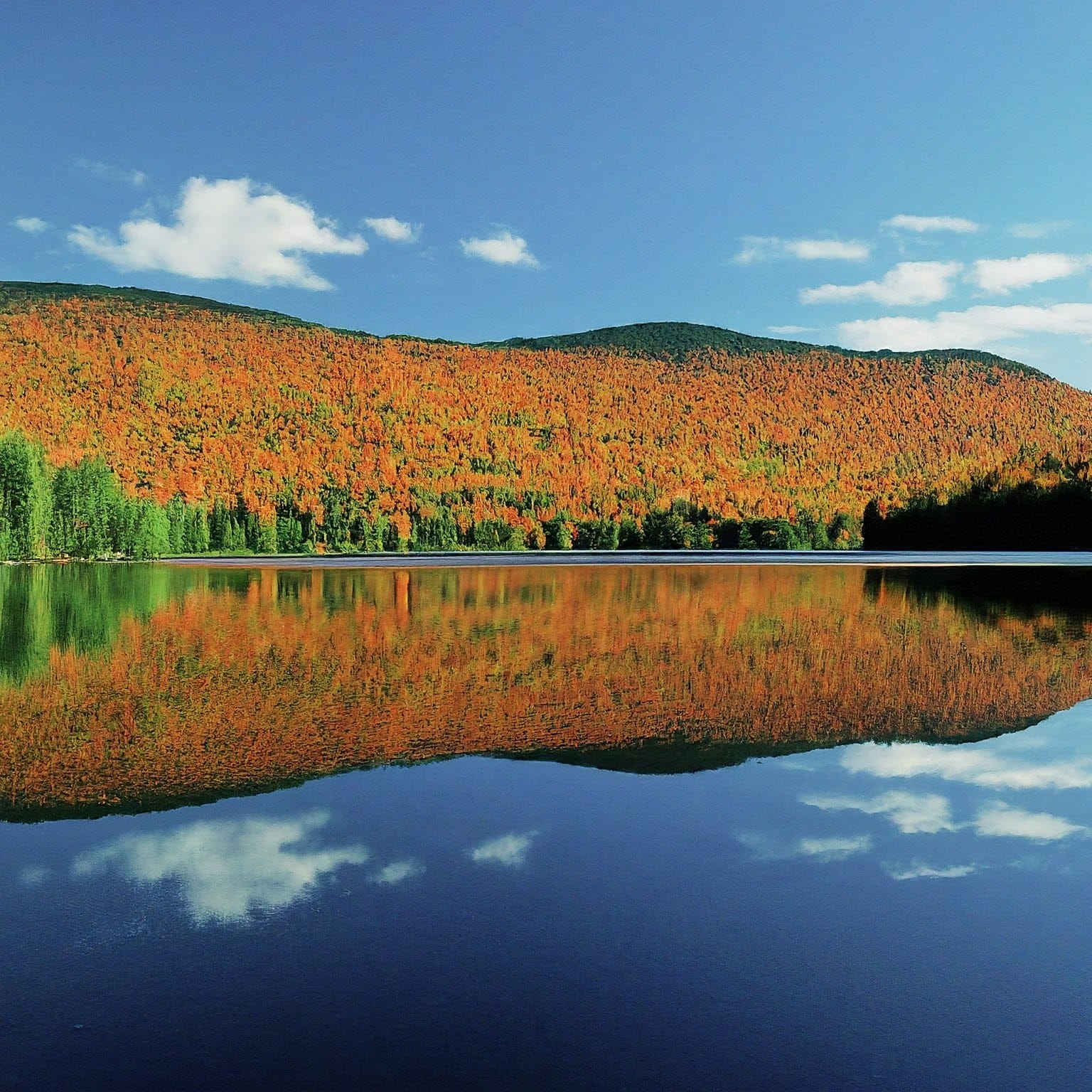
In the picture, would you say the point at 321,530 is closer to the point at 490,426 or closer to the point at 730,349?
the point at 490,426

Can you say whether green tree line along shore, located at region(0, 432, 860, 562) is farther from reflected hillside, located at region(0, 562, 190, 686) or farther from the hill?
the hill

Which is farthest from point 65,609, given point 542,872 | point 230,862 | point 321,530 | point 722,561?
point 321,530

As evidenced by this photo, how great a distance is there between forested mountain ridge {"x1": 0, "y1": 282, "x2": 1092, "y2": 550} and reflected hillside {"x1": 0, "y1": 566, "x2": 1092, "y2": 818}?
68183mm

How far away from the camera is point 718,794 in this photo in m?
8.43

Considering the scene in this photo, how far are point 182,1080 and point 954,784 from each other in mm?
7126

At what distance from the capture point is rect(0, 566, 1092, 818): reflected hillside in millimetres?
9273

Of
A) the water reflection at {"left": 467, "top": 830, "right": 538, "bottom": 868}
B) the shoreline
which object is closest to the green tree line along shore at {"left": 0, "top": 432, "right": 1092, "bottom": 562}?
the shoreline

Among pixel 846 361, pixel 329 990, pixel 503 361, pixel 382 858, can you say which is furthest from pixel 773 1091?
pixel 846 361

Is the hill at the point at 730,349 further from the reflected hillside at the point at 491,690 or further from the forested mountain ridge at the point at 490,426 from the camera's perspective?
the reflected hillside at the point at 491,690

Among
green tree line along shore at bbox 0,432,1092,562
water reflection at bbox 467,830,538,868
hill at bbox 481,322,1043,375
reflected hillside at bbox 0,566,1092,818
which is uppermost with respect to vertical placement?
hill at bbox 481,322,1043,375

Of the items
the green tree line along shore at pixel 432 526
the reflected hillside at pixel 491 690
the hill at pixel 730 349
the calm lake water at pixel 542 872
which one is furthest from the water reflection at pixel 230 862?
the hill at pixel 730 349

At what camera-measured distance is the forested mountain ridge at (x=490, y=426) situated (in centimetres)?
11494

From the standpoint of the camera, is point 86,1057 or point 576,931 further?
point 576,931

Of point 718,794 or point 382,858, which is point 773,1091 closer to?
point 382,858
